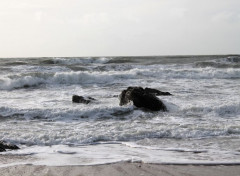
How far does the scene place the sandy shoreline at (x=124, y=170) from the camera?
405 cm

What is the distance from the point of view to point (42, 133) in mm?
6551

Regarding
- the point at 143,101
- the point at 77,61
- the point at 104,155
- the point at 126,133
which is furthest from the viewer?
the point at 77,61

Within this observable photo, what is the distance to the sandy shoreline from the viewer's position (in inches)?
160

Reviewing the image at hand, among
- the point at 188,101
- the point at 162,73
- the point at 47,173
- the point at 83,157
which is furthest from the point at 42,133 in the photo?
the point at 162,73

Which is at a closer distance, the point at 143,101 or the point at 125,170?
the point at 125,170

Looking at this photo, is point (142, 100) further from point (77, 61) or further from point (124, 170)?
point (77, 61)

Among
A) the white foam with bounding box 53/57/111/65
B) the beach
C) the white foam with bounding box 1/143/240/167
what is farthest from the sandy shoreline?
the white foam with bounding box 53/57/111/65

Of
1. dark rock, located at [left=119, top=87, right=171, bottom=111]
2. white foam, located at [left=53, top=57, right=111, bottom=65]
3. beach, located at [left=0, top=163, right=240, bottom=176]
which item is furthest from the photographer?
white foam, located at [left=53, top=57, right=111, bottom=65]

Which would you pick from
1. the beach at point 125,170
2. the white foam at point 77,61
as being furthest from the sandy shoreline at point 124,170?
the white foam at point 77,61

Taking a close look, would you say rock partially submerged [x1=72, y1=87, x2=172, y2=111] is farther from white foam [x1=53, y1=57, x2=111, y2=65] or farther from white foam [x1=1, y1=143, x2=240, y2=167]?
white foam [x1=53, y1=57, x2=111, y2=65]

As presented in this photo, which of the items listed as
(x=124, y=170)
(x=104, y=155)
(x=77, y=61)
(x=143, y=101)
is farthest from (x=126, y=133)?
(x=77, y=61)

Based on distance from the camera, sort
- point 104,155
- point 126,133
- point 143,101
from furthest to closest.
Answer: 1. point 143,101
2. point 126,133
3. point 104,155

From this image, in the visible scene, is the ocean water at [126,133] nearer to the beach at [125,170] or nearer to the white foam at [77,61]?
the beach at [125,170]

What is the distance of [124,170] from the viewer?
4191 millimetres
